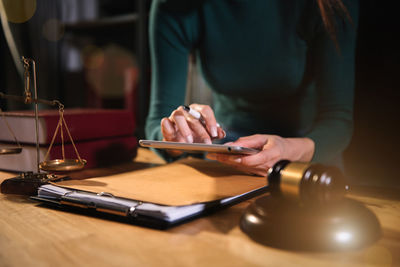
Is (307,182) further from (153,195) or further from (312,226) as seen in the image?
(153,195)

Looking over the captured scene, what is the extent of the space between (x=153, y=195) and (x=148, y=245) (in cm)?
12

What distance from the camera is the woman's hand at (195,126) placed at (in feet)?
2.65

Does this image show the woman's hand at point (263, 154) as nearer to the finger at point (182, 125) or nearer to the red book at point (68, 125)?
the finger at point (182, 125)

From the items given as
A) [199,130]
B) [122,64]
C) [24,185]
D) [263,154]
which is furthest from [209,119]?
[122,64]

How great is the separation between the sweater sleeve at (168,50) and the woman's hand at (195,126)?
1.00 ft

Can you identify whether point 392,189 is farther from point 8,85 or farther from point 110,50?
point 110,50

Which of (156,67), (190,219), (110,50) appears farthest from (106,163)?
(110,50)

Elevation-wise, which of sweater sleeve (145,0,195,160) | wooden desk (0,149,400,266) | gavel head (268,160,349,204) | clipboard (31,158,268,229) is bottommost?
wooden desk (0,149,400,266)

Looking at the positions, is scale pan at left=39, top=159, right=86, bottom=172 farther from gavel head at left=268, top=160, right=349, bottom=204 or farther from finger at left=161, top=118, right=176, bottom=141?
gavel head at left=268, top=160, right=349, bottom=204

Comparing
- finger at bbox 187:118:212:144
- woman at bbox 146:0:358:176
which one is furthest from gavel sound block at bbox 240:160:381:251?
woman at bbox 146:0:358:176

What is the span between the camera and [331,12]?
989 mm

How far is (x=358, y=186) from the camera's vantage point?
760 millimetres

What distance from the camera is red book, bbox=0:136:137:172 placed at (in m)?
0.80

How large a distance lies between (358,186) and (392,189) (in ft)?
0.22
